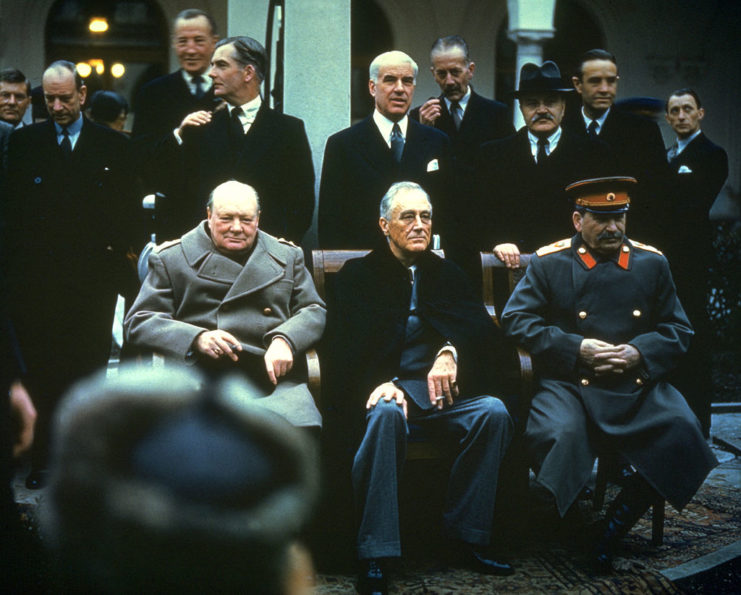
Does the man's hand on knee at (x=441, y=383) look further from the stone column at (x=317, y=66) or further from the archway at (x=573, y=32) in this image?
the archway at (x=573, y=32)

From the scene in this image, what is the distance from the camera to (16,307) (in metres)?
4.42

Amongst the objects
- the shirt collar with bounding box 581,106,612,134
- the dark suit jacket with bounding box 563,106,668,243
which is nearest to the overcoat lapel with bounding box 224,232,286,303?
the dark suit jacket with bounding box 563,106,668,243

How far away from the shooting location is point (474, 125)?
526 centimetres

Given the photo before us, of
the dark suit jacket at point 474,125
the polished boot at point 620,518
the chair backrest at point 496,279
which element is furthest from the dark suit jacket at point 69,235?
the polished boot at point 620,518

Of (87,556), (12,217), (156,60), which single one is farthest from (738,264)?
(87,556)

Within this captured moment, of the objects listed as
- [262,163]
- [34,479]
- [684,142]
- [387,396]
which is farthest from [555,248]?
[34,479]

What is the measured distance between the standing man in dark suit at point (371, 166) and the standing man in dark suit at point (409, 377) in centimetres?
49

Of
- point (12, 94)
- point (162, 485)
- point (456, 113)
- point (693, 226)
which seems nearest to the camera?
point (162, 485)

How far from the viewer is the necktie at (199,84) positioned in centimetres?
500

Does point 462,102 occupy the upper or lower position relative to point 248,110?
upper

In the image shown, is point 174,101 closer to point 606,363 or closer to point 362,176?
point 362,176

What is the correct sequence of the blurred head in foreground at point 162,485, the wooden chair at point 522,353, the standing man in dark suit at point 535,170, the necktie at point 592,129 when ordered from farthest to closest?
the necktie at point 592,129 → the standing man in dark suit at point 535,170 → the wooden chair at point 522,353 → the blurred head in foreground at point 162,485

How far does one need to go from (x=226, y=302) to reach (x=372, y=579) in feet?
4.46

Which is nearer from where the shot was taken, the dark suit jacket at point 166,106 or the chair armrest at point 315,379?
the chair armrest at point 315,379
